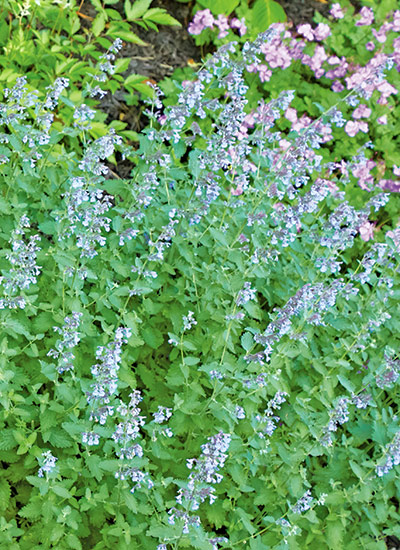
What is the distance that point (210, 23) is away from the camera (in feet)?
17.6

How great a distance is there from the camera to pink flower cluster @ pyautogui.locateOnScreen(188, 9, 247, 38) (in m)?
5.35

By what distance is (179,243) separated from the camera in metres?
3.35

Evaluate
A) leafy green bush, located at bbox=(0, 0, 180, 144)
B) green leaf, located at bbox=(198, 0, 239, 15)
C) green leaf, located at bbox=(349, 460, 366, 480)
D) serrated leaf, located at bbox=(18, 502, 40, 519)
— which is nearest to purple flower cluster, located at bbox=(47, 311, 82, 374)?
serrated leaf, located at bbox=(18, 502, 40, 519)

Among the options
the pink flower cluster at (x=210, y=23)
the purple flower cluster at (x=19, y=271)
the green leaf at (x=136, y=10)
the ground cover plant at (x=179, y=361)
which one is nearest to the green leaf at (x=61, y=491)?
the ground cover plant at (x=179, y=361)

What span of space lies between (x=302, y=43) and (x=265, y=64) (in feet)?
1.12

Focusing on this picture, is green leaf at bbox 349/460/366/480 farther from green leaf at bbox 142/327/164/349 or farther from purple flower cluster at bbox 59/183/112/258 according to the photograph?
purple flower cluster at bbox 59/183/112/258

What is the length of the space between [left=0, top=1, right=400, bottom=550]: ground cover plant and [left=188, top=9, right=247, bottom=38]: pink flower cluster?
2082 millimetres

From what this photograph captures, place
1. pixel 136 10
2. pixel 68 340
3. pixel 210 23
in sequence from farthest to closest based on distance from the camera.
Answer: pixel 210 23 → pixel 136 10 → pixel 68 340

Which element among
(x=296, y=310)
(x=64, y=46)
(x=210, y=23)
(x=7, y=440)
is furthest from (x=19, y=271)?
(x=210, y=23)

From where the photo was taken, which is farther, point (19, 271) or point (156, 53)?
point (156, 53)

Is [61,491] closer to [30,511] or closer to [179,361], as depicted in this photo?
[30,511]

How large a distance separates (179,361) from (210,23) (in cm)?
308

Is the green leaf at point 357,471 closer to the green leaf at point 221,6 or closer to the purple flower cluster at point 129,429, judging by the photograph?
the purple flower cluster at point 129,429

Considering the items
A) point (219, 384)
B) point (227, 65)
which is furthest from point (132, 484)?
point (227, 65)
